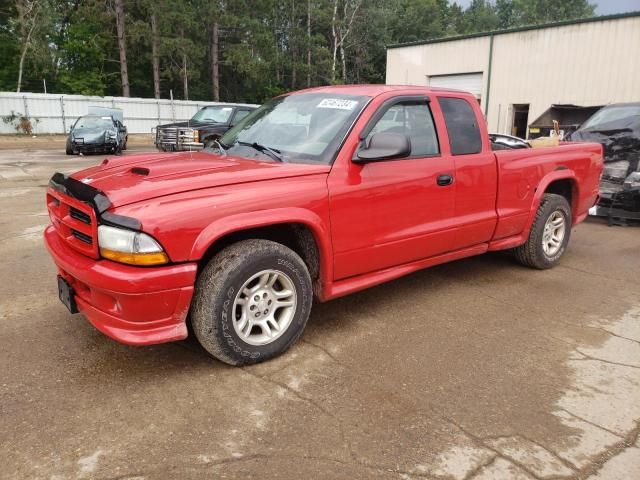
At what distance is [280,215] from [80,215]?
3.96 ft

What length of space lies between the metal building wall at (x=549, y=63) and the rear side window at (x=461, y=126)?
58.9 feet

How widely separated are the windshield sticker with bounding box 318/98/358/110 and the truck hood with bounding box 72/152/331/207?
0.63 meters

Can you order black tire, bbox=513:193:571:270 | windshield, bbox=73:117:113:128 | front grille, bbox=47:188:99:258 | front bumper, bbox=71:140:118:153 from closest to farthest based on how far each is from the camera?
front grille, bbox=47:188:99:258
black tire, bbox=513:193:571:270
front bumper, bbox=71:140:118:153
windshield, bbox=73:117:113:128

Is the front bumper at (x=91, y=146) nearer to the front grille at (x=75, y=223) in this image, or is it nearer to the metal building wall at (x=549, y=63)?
the metal building wall at (x=549, y=63)

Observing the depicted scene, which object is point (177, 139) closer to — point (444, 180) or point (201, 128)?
point (201, 128)

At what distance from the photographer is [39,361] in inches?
134

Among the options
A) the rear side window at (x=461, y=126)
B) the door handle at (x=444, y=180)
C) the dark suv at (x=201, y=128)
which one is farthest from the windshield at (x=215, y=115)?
the door handle at (x=444, y=180)

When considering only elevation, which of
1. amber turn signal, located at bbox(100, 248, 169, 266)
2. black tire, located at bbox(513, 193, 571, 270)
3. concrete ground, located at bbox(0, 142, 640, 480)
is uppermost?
amber turn signal, located at bbox(100, 248, 169, 266)

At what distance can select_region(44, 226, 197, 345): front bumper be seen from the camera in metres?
2.88

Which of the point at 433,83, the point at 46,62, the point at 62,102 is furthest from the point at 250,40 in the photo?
the point at 433,83

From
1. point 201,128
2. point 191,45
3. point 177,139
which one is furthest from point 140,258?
point 191,45

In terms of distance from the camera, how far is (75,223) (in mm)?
3234

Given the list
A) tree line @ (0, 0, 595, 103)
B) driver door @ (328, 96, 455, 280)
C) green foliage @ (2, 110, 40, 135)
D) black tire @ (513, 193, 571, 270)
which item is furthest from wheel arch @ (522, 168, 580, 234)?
tree line @ (0, 0, 595, 103)

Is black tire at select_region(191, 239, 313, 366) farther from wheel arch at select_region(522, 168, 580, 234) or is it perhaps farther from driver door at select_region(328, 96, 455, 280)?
wheel arch at select_region(522, 168, 580, 234)
